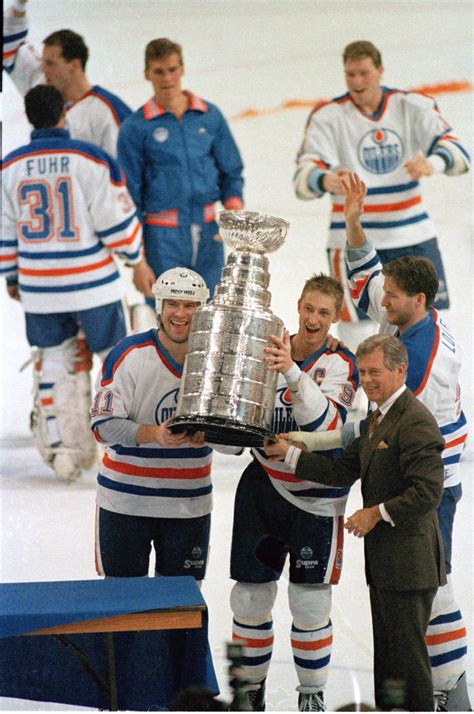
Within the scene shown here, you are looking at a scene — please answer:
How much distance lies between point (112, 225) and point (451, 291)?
1318 millimetres

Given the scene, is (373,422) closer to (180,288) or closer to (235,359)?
(235,359)

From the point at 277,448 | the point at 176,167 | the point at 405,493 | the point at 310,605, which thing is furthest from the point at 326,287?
the point at 176,167

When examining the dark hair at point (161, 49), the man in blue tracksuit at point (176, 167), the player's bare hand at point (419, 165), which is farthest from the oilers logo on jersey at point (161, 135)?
the player's bare hand at point (419, 165)

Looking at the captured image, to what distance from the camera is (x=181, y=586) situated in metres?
2.79

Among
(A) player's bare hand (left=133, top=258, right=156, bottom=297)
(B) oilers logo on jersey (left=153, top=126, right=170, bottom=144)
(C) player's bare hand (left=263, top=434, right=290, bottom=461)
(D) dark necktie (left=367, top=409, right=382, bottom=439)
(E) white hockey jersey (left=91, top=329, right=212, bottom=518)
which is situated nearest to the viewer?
(D) dark necktie (left=367, top=409, right=382, bottom=439)

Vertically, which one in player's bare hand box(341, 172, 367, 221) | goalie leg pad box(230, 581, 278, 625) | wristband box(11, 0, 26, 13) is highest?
wristband box(11, 0, 26, 13)

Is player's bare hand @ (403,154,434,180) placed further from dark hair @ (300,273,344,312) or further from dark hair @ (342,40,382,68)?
dark hair @ (300,273,344,312)

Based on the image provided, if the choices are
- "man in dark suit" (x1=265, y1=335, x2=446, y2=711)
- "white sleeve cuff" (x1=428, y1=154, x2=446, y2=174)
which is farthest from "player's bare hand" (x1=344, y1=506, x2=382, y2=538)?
"white sleeve cuff" (x1=428, y1=154, x2=446, y2=174)

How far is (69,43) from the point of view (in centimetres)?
434

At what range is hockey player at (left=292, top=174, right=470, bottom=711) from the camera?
118 inches

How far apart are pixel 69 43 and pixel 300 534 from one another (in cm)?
228

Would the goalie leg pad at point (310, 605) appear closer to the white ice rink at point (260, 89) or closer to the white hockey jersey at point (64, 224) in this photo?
the white ice rink at point (260, 89)

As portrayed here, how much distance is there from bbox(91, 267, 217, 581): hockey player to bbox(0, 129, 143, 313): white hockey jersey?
1252mm

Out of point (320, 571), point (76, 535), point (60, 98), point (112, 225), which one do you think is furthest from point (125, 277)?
point (320, 571)
